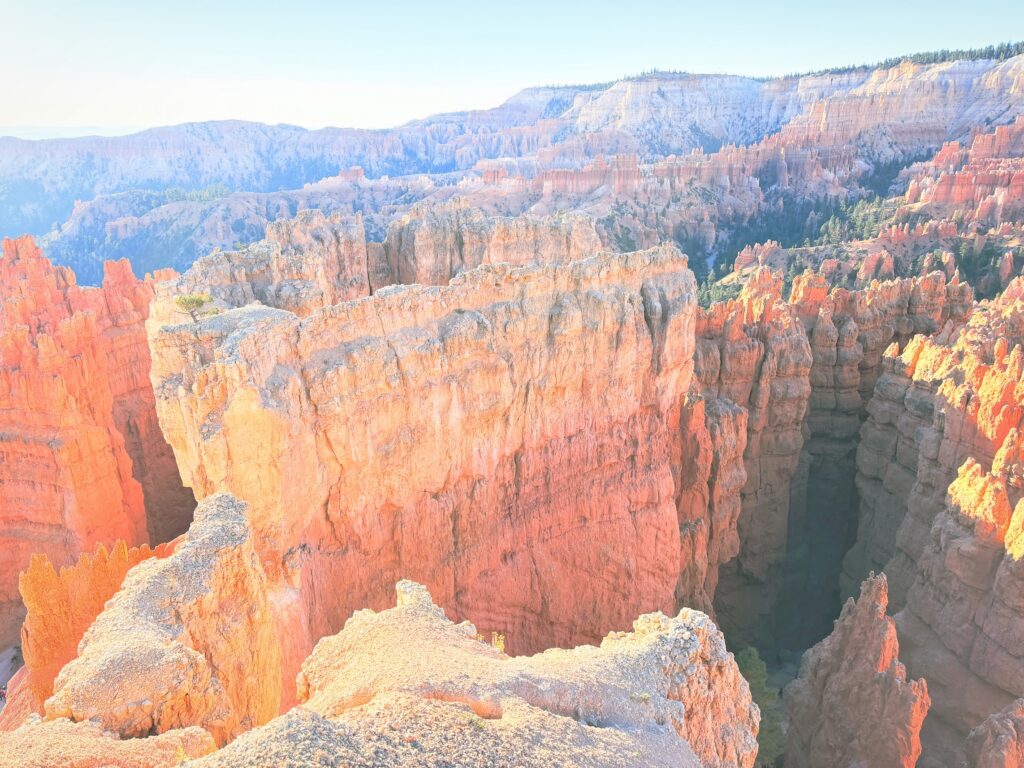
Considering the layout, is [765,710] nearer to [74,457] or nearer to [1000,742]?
[1000,742]

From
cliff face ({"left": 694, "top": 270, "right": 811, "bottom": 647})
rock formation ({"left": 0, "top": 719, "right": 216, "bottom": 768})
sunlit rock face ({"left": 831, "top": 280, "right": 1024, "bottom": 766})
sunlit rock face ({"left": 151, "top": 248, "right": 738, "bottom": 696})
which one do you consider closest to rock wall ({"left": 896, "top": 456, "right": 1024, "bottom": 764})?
sunlit rock face ({"left": 831, "top": 280, "right": 1024, "bottom": 766})

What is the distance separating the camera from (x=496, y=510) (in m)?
14.3

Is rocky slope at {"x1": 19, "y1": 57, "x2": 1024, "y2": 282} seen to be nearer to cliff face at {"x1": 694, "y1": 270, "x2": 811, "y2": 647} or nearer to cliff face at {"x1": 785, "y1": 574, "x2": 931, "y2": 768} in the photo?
cliff face at {"x1": 694, "y1": 270, "x2": 811, "y2": 647}

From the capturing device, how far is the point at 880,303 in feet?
82.0

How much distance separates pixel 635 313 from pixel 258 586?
1016 cm

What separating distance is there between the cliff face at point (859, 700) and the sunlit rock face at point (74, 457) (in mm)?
16277

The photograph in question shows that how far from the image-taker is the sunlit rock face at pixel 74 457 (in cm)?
1784

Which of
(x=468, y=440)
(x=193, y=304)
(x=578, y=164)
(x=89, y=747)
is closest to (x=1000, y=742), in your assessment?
(x=468, y=440)

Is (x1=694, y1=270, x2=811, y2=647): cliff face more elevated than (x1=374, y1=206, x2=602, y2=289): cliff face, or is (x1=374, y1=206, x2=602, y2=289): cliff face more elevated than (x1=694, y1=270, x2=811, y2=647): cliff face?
(x1=374, y1=206, x2=602, y2=289): cliff face

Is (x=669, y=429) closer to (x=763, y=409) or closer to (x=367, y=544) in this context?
(x=763, y=409)

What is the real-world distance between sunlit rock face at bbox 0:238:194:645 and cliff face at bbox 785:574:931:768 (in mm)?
16277

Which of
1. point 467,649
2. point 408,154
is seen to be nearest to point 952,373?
point 467,649

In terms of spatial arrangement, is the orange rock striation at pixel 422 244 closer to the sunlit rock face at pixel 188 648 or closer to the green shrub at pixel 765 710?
the sunlit rock face at pixel 188 648

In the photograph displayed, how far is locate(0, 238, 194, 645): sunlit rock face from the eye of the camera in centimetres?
1784
